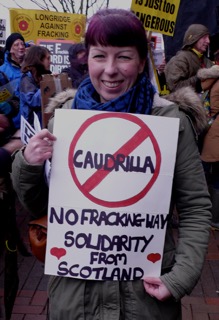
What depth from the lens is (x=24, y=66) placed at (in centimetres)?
568

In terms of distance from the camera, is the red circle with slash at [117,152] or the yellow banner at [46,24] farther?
the yellow banner at [46,24]

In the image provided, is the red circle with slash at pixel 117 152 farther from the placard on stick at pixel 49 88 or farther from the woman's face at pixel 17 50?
the woman's face at pixel 17 50

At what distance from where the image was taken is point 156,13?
5.19m

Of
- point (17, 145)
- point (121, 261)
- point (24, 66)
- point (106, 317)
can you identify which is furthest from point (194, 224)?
point (24, 66)

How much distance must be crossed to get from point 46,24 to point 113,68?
8729 millimetres

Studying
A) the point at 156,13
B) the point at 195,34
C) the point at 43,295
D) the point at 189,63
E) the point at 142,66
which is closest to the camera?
the point at 142,66

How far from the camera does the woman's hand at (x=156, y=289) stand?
1.69m

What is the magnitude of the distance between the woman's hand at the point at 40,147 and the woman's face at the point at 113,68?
0.81 feet

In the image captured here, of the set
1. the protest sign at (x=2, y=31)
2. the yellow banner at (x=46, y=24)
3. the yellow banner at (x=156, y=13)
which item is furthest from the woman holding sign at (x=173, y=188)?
the protest sign at (x=2, y=31)

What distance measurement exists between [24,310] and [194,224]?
227 centimetres

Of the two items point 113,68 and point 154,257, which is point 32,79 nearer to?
point 113,68

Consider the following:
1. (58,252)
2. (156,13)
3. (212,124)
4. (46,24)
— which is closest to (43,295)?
(58,252)

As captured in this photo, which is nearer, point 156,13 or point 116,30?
point 116,30

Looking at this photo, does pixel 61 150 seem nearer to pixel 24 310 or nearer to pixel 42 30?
pixel 24 310
